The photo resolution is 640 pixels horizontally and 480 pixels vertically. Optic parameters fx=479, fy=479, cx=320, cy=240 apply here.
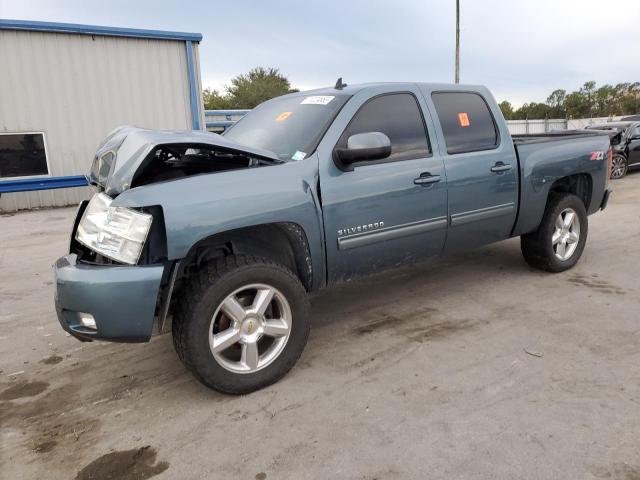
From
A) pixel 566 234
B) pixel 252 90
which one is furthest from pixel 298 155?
pixel 252 90

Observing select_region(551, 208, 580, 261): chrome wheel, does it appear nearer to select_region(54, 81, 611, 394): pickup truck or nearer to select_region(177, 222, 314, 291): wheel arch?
select_region(54, 81, 611, 394): pickup truck

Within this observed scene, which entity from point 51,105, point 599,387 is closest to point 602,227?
point 599,387

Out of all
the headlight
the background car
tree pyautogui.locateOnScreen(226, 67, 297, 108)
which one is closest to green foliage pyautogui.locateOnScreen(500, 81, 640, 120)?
tree pyautogui.locateOnScreen(226, 67, 297, 108)

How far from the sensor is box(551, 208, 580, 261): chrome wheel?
4.84 meters

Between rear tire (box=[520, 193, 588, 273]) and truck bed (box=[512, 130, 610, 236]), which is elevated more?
truck bed (box=[512, 130, 610, 236])

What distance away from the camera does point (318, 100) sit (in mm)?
3656

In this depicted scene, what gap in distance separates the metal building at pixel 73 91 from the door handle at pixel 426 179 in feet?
35.7

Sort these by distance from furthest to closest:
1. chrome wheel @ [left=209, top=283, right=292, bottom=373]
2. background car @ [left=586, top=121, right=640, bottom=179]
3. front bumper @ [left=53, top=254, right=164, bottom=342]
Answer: background car @ [left=586, top=121, right=640, bottom=179]
chrome wheel @ [left=209, top=283, right=292, bottom=373]
front bumper @ [left=53, top=254, right=164, bottom=342]

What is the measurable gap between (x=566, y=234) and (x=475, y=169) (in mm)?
1688

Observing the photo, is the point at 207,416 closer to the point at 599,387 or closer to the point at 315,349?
the point at 315,349

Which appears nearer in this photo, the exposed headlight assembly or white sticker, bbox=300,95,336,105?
the exposed headlight assembly

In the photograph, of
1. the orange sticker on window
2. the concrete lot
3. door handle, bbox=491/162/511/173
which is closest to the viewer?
the concrete lot

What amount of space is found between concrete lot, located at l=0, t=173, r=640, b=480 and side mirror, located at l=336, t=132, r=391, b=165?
1361mm

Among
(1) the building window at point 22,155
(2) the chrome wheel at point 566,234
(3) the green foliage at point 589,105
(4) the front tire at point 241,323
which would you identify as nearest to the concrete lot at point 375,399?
(4) the front tire at point 241,323
